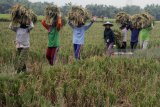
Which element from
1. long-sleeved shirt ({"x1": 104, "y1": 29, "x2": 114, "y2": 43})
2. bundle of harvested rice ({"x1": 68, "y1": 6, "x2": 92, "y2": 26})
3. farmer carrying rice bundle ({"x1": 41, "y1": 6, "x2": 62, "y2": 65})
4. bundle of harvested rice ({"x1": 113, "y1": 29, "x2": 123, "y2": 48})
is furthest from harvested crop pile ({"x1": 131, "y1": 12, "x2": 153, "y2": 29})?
farmer carrying rice bundle ({"x1": 41, "y1": 6, "x2": 62, "y2": 65})

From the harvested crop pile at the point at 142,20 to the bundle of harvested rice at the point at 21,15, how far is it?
Answer: 14.7 ft

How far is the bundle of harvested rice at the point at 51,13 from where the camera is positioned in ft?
26.5

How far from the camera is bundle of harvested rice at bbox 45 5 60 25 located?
807 cm

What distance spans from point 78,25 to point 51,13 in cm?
102

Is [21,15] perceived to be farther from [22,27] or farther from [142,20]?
[142,20]

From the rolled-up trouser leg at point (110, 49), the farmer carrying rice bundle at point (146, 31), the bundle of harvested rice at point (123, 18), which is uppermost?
the bundle of harvested rice at point (123, 18)

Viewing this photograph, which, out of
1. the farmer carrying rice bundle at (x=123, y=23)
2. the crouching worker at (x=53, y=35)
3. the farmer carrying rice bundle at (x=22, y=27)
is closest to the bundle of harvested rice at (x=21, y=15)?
the farmer carrying rice bundle at (x=22, y=27)

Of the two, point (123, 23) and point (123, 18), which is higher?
point (123, 18)

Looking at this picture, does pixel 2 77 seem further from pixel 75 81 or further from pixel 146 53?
pixel 146 53

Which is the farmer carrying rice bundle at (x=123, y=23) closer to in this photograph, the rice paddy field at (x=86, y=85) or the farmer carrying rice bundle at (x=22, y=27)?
the rice paddy field at (x=86, y=85)

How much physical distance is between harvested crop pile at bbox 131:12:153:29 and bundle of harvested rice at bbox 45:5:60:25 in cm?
390

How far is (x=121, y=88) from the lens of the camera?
19.0 ft

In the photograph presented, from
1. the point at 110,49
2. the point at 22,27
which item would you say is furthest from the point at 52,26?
the point at 110,49

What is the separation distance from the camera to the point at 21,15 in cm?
773
